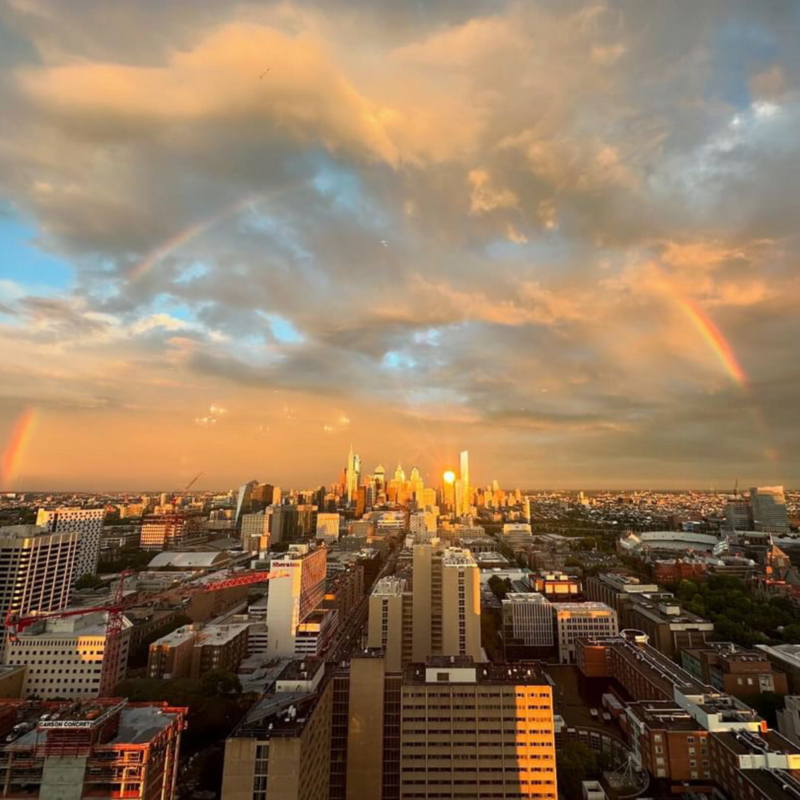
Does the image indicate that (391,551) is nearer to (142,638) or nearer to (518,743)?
(142,638)

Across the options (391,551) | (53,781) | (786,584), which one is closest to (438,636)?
(53,781)

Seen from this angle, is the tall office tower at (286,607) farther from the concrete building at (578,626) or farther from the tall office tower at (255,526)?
the tall office tower at (255,526)

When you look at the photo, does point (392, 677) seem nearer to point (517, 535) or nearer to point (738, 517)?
point (517, 535)

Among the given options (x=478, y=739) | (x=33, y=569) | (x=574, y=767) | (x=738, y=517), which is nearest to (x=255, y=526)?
(x=33, y=569)

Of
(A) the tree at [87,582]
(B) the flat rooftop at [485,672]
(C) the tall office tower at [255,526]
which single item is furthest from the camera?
(C) the tall office tower at [255,526]

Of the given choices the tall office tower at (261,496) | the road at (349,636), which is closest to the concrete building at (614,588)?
the road at (349,636)
